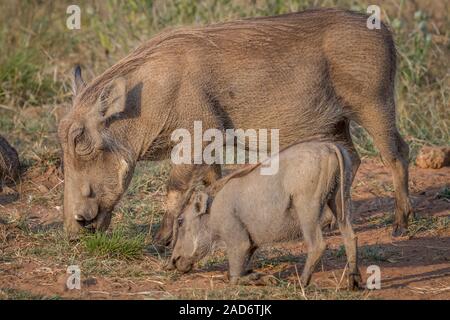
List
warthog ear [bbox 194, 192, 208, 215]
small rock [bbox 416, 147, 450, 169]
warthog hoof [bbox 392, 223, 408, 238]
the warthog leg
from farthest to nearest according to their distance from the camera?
small rock [bbox 416, 147, 450, 169]
warthog hoof [bbox 392, 223, 408, 238]
warthog ear [bbox 194, 192, 208, 215]
the warthog leg

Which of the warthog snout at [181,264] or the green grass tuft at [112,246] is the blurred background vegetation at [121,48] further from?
the warthog snout at [181,264]

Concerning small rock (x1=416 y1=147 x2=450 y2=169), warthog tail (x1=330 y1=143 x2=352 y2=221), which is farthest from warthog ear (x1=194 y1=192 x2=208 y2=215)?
small rock (x1=416 y1=147 x2=450 y2=169)

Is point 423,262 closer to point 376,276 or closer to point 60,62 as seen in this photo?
point 376,276

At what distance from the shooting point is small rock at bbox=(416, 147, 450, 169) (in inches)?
305

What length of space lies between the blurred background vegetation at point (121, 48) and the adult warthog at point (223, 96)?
1766mm

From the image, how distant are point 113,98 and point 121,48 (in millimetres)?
3798

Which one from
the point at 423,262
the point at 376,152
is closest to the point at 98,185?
the point at 423,262

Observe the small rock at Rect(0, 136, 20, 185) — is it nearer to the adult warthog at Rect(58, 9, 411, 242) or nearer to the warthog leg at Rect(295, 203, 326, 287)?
the adult warthog at Rect(58, 9, 411, 242)

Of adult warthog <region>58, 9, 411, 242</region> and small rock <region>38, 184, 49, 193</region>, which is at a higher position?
adult warthog <region>58, 9, 411, 242</region>

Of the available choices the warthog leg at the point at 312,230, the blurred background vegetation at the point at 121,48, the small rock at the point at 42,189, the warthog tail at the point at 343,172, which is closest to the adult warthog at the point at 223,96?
the warthog leg at the point at 312,230

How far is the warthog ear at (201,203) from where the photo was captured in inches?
215

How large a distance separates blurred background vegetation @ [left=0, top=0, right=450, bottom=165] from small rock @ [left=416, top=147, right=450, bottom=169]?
1.34ft

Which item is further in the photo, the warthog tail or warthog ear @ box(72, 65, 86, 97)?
warthog ear @ box(72, 65, 86, 97)

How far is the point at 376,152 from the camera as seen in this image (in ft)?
26.6
